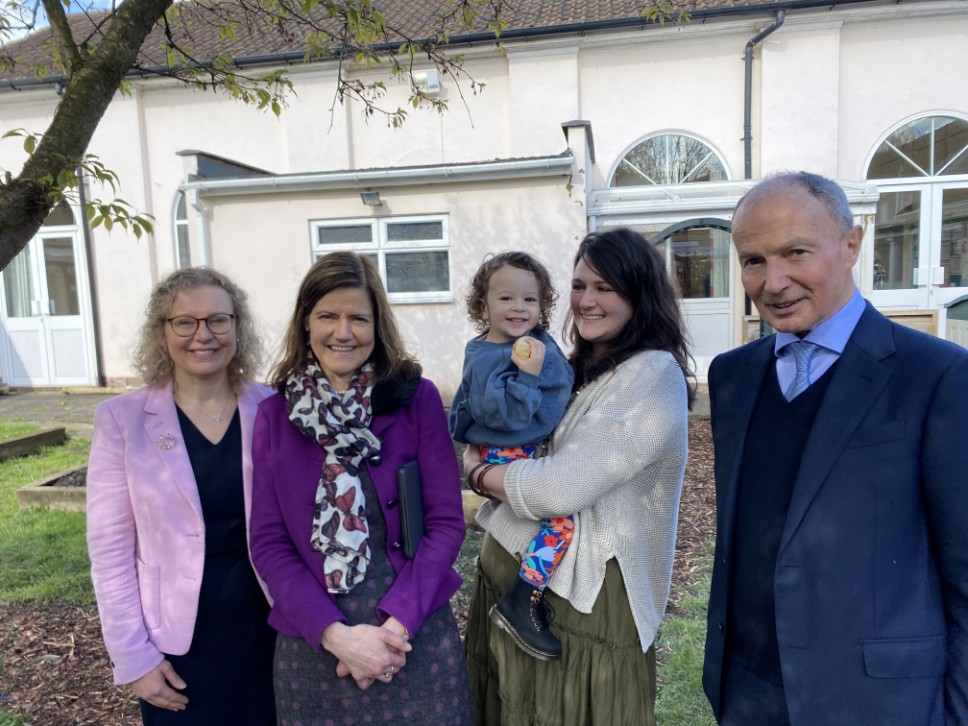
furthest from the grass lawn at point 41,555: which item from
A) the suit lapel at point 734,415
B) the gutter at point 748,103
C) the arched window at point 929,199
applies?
the arched window at point 929,199

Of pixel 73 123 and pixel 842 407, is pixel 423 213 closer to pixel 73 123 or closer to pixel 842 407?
pixel 73 123

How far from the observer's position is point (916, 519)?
1.38 m

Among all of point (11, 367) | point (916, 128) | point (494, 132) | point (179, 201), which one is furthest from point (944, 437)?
point (11, 367)

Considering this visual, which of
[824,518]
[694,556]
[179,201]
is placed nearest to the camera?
[824,518]

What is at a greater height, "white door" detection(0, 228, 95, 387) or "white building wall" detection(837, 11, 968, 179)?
"white building wall" detection(837, 11, 968, 179)

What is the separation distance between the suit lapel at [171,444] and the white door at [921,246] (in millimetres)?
12270

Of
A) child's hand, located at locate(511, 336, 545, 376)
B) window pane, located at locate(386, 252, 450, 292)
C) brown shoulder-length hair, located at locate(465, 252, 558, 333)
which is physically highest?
window pane, located at locate(386, 252, 450, 292)

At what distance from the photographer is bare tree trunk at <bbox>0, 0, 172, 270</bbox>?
6.70 ft

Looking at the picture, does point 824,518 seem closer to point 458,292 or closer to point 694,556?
point 694,556

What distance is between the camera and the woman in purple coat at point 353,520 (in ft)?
5.56

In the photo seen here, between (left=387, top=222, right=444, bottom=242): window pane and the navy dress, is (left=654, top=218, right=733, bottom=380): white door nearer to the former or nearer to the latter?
(left=387, top=222, right=444, bottom=242): window pane

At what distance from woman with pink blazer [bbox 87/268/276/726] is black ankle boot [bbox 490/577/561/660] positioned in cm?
85

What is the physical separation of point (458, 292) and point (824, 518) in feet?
28.5

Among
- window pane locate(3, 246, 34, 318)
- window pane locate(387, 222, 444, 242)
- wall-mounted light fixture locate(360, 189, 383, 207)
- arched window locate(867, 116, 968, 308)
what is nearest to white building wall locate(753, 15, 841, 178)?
arched window locate(867, 116, 968, 308)
